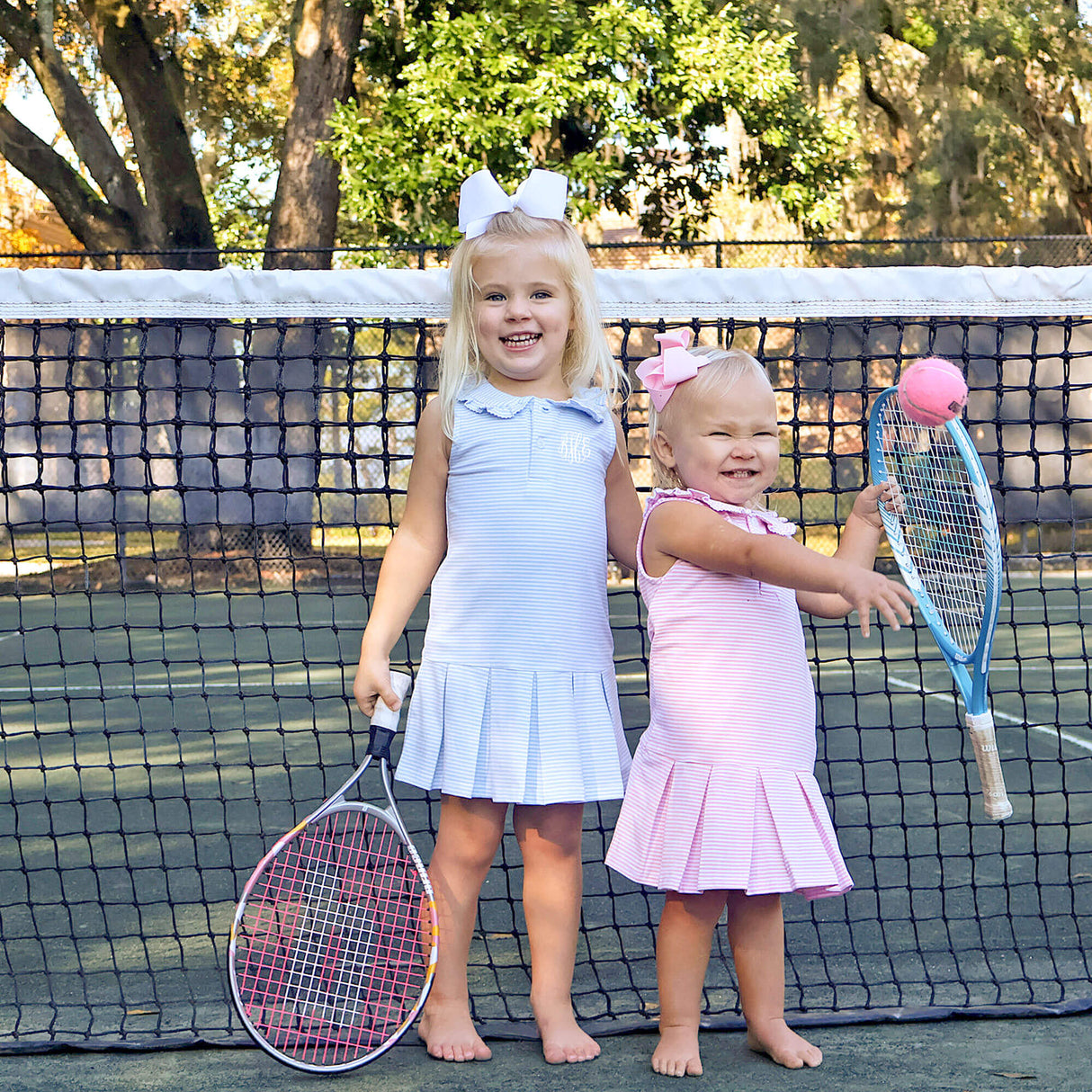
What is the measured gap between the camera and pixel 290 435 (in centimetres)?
1127

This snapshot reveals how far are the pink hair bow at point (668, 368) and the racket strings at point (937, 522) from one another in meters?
0.42

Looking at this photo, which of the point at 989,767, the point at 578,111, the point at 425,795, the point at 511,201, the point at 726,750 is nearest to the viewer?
the point at 989,767

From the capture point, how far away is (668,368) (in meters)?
2.58

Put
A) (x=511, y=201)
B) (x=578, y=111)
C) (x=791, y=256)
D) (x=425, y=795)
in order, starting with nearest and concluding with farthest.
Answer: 1. (x=511, y=201)
2. (x=425, y=795)
3. (x=578, y=111)
4. (x=791, y=256)

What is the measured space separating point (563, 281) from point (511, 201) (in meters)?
0.19

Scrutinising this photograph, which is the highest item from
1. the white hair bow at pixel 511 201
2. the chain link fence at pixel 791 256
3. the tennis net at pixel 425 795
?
the chain link fence at pixel 791 256

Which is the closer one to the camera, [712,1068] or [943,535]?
[712,1068]

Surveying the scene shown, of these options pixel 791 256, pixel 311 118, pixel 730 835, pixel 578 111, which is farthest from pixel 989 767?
pixel 791 256

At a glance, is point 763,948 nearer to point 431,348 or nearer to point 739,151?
point 431,348

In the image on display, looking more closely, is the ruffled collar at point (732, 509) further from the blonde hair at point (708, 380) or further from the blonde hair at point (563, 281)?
the blonde hair at point (563, 281)

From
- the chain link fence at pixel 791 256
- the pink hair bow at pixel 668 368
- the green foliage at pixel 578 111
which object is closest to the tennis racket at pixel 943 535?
the pink hair bow at pixel 668 368

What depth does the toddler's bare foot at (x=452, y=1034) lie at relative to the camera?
262cm

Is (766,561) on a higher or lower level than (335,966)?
higher

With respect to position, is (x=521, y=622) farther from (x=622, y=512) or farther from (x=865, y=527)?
(x=865, y=527)
